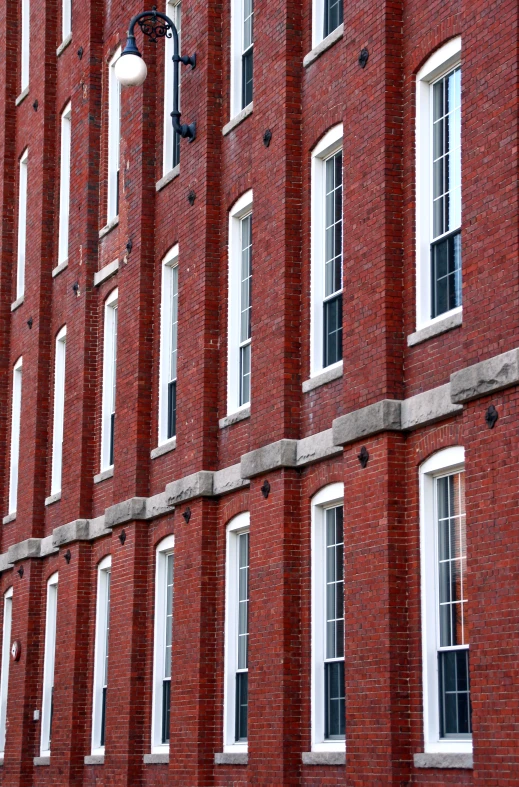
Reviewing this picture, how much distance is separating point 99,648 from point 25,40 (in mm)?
14632

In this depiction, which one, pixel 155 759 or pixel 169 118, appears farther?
pixel 169 118

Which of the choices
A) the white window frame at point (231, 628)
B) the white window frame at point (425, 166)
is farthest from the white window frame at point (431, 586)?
the white window frame at point (231, 628)

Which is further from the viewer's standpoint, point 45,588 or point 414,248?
point 45,588

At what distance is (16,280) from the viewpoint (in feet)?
105

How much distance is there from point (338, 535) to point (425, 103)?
507 cm

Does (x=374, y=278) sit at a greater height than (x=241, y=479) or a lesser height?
Answer: greater

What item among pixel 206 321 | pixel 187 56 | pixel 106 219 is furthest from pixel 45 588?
pixel 187 56

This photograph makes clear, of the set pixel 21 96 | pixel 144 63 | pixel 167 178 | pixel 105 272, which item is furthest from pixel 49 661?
pixel 21 96

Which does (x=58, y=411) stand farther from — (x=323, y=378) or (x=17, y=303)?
(x=323, y=378)

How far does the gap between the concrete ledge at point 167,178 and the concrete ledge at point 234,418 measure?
4381 millimetres

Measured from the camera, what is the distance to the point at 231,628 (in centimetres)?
2034

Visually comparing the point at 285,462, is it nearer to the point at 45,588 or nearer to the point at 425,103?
the point at 425,103

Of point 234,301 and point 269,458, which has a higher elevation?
point 234,301

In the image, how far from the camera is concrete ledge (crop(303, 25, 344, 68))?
1870 centimetres
